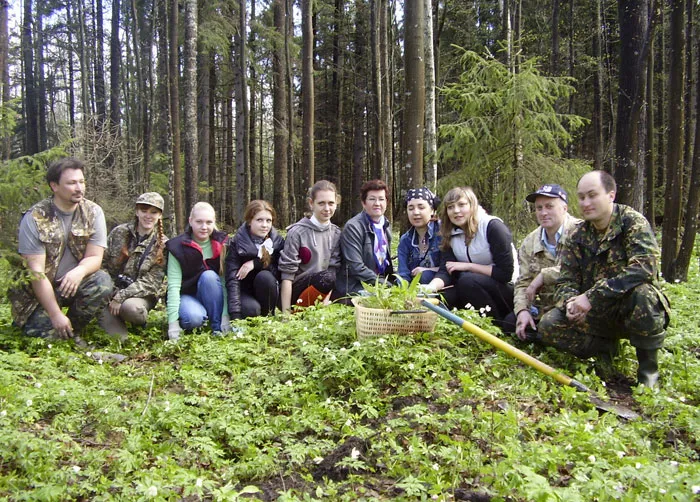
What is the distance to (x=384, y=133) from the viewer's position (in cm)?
1662

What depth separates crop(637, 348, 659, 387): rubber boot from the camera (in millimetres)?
3932

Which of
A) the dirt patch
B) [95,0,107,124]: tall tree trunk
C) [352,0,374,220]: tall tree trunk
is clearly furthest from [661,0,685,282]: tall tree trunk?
[95,0,107,124]: tall tree trunk

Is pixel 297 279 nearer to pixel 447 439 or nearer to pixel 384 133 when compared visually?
pixel 447 439

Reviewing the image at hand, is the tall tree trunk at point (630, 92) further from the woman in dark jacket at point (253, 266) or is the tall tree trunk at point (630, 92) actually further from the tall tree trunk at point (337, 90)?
the tall tree trunk at point (337, 90)

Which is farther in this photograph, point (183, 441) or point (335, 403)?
point (335, 403)

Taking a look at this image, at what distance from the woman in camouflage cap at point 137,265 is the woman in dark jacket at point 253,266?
2.73 feet

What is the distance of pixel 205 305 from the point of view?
226 inches

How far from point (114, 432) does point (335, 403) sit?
1.46m

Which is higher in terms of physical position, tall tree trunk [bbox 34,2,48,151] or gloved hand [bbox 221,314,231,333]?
tall tree trunk [bbox 34,2,48,151]

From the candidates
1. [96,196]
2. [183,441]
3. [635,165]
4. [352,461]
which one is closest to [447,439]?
[352,461]

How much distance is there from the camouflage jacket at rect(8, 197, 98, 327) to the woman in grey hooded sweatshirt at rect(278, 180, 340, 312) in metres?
2.11

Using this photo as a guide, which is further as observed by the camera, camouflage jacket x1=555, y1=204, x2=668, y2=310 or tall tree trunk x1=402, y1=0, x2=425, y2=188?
tall tree trunk x1=402, y1=0, x2=425, y2=188

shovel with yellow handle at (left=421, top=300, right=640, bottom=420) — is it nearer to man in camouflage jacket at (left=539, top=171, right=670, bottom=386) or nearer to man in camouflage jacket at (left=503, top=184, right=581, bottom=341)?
man in camouflage jacket at (left=539, top=171, right=670, bottom=386)

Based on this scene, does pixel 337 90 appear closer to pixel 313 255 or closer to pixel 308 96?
pixel 308 96
